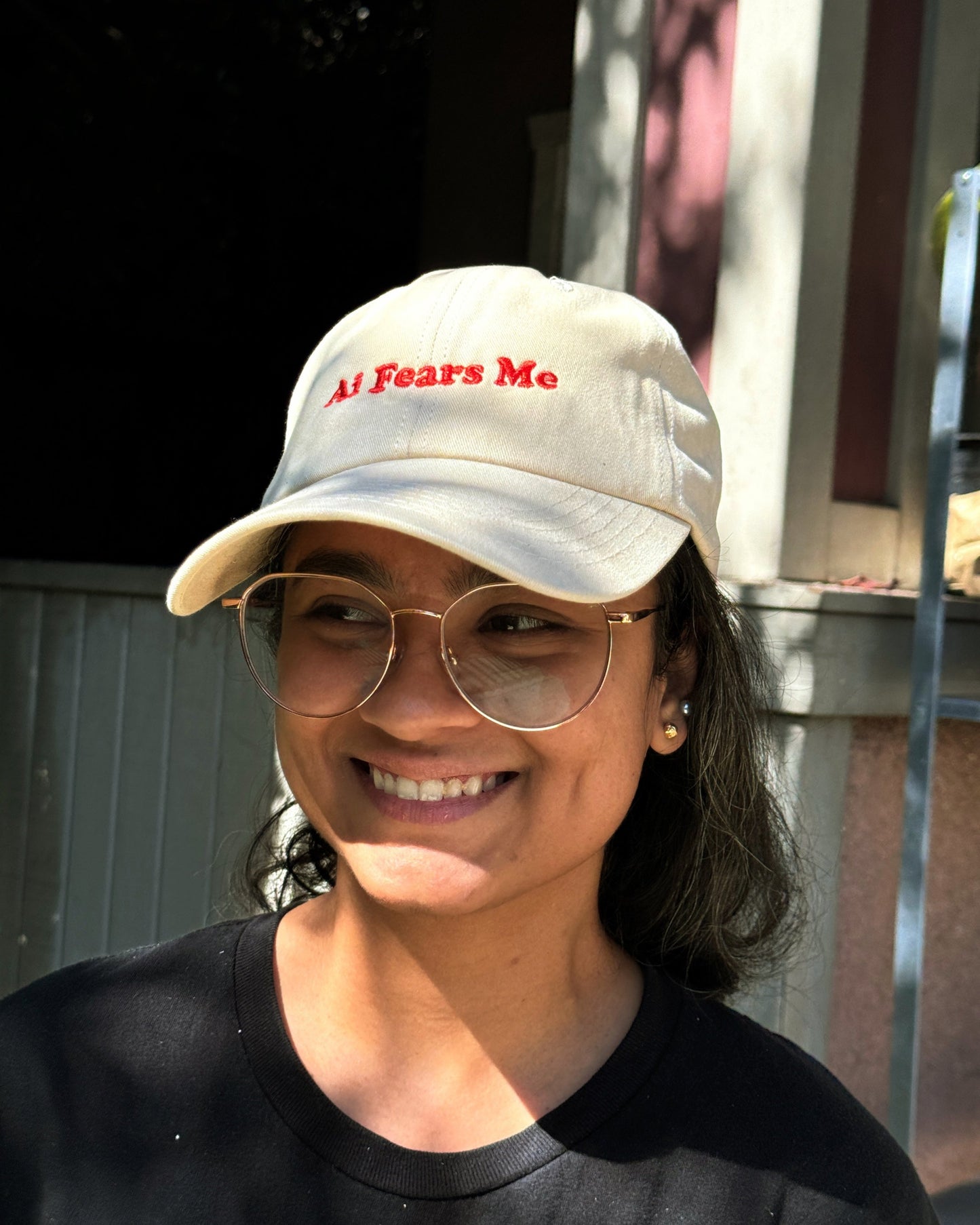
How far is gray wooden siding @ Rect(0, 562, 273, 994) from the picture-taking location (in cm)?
363

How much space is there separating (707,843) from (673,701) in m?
0.23

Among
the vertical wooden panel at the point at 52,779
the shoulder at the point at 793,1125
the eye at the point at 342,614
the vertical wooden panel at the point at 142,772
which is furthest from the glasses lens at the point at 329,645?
the vertical wooden panel at the point at 52,779

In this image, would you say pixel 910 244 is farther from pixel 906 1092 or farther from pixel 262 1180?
pixel 262 1180

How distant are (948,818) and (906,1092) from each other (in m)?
0.80

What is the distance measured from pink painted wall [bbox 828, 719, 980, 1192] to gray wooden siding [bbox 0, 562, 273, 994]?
1.45 m

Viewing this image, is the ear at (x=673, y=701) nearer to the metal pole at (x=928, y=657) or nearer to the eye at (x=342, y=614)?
the eye at (x=342, y=614)

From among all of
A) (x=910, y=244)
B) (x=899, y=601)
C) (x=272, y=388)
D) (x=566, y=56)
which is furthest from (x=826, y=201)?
(x=272, y=388)

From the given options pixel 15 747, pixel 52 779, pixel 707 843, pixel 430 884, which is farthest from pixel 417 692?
pixel 15 747

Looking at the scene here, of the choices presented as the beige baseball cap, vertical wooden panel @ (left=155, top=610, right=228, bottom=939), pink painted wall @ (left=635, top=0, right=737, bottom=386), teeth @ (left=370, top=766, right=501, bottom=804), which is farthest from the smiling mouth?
vertical wooden panel @ (left=155, top=610, right=228, bottom=939)

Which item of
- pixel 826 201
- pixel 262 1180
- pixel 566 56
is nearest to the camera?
pixel 262 1180

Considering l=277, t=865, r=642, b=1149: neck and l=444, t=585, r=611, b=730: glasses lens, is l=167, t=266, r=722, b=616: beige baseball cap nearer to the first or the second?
l=444, t=585, r=611, b=730: glasses lens

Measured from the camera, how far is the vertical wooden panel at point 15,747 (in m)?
4.06

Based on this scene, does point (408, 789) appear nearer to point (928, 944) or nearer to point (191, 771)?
point (928, 944)

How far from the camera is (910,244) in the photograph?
2.99m
